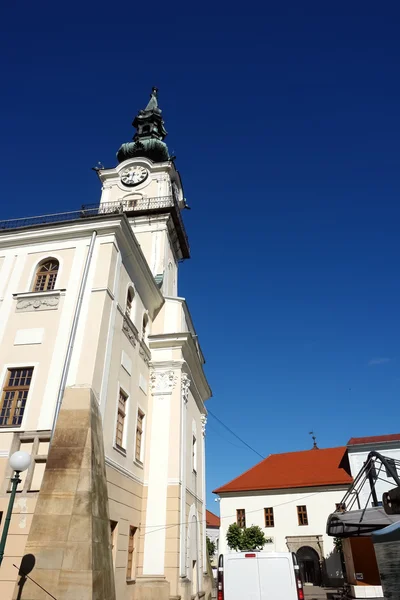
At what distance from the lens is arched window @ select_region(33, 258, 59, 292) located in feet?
47.8

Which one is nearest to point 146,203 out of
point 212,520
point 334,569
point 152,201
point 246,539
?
point 152,201

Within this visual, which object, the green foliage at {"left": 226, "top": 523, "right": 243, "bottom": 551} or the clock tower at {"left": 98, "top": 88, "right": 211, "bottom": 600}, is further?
the green foliage at {"left": 226, "top": 523, "right": 243, "bottom": 551}

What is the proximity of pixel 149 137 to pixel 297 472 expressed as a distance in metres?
33.7

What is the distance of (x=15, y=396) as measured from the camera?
1215cm

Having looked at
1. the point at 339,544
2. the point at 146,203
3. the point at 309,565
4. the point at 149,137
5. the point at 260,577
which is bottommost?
the point at 260,577

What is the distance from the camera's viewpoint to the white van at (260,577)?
31.6 feet

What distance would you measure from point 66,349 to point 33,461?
10.4 ft

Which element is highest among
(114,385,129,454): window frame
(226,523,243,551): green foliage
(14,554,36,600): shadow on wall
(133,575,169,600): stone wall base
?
(114,385,129,454): window frame

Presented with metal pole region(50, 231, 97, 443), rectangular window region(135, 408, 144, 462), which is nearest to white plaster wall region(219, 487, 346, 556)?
rectangular window region(135, 408, 144, 462)

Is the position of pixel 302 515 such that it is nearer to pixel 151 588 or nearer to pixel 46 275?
pixel 151 588

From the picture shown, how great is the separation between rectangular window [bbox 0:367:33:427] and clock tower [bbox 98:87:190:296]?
32.3ft

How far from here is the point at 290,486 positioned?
126 feet

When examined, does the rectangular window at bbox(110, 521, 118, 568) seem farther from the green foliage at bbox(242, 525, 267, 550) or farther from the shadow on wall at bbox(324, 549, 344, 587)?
the shadow on wall at bbox(324, 549, 344, 587)

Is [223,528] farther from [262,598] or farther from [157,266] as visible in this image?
[262,598]
